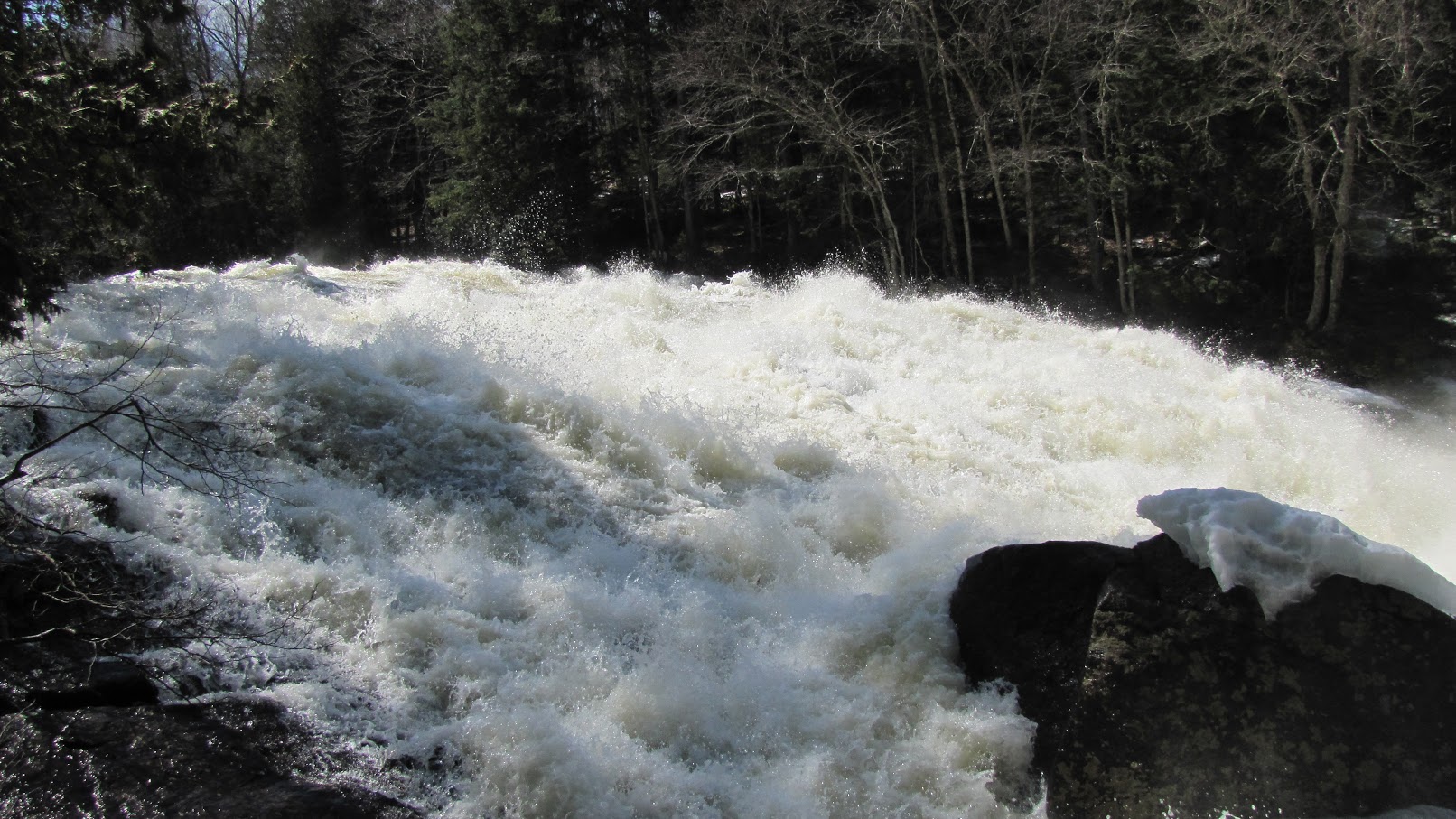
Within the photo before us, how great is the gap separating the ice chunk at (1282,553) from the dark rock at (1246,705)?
0.06 meters

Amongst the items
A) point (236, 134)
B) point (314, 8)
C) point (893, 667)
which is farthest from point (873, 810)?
point (314, 8)

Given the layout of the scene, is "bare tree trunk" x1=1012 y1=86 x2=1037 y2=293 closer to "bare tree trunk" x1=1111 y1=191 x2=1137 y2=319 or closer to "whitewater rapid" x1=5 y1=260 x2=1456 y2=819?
"bare tree trunk" x1=1111 y1=191 x2=1137 y2=319

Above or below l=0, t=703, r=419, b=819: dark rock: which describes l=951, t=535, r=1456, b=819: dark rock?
below

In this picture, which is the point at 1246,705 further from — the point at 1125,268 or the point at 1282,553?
the point at 1125,268

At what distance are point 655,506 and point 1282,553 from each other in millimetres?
3892

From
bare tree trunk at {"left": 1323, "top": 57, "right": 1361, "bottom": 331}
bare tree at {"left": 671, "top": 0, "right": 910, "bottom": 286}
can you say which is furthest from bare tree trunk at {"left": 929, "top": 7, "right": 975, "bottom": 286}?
bare tree trunk at {"left": 1323, "top": 57, "right": 1361, "bottom": 331}

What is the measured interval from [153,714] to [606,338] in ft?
22.4

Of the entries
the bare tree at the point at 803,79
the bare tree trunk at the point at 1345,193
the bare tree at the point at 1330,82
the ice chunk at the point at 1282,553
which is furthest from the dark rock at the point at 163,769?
→ the bare tree trunk at the point at 1345,193


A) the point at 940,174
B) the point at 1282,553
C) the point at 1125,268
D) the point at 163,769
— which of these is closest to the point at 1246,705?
the point at 1282,553

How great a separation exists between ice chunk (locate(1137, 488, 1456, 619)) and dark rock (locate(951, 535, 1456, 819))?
0.06 metres

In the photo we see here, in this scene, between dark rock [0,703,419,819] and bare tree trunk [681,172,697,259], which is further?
bare tree trunk [681,172,697,259]

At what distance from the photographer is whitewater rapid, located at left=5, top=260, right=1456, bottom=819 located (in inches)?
157

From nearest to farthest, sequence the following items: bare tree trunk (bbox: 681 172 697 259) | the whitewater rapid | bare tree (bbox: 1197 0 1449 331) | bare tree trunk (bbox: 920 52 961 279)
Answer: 1. the whitewater rapid
2. bare tree (bbox: 1197 0 1449 331)
3. bare tree trunk (bbox: 920 52 961 279)
4. bare tree trunk (bbox: 681 172 697 259)

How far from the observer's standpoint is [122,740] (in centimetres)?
351
